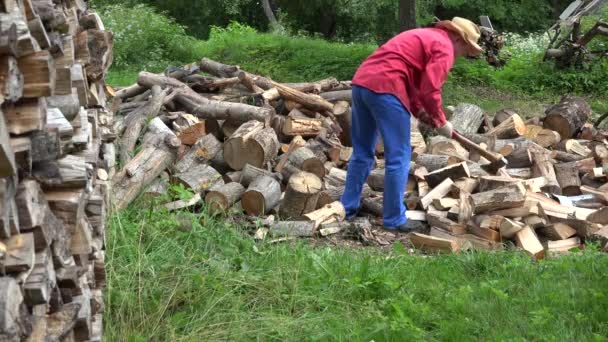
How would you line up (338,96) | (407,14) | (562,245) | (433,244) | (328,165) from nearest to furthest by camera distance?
(433,244), (562,245), (328,165), (338,96), (407,14)

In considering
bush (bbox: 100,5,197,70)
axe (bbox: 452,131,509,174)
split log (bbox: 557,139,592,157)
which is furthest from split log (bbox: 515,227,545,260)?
bush (bbox: 100,5,197,70)

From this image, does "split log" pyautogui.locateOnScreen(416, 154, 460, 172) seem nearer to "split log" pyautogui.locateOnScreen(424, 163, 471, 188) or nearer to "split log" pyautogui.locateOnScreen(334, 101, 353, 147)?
"split log" pyautogui.locateOnScreen(424, 163, 471, 188)

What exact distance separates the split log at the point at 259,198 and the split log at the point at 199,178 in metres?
0.35

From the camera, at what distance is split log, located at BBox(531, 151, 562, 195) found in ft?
25.8

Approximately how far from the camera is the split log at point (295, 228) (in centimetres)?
662

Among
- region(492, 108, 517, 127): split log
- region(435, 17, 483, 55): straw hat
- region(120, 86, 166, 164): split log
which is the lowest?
region(492, 108, 517, 127): split log

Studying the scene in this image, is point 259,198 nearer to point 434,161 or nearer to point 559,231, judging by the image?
point 434,161

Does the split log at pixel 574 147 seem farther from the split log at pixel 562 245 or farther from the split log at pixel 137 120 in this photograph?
the split log at pixel 137 120

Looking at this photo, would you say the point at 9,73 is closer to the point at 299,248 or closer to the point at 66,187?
the point at 66,187

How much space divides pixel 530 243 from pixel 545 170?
6.05 feet

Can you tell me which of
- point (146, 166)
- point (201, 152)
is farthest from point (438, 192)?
point (146, 166)

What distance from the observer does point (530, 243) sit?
6.50 meters

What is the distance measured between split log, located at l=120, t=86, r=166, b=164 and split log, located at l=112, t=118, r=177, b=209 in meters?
0.13

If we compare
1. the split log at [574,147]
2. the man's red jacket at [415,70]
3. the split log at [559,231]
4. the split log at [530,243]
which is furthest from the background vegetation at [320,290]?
the split log at [574,147]
